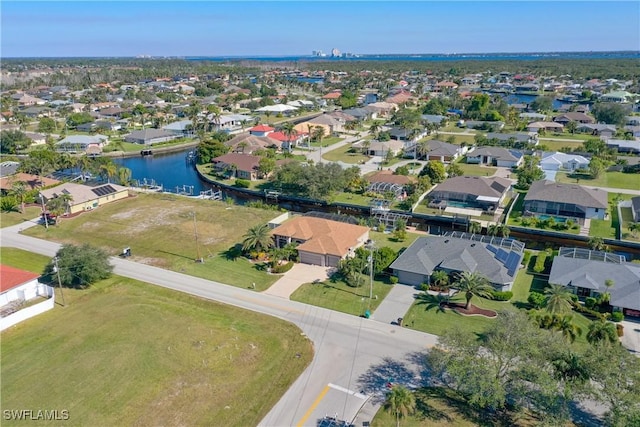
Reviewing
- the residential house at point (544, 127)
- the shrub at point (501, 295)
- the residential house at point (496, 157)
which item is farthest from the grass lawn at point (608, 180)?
the shrub at point (501, 295)

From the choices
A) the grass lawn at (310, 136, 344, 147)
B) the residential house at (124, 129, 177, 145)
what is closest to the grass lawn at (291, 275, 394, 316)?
A: the grass lawn at (310, 136, 344, 147)

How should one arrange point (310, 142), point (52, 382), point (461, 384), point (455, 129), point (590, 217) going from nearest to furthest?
1. point (461, 384)
2. point (52, 382)
3. point (590, 217)
4. point (310, 142)
5. point (455, 129)

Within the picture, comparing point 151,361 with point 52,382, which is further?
point 151,361

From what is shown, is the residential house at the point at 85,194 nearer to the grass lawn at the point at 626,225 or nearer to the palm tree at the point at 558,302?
the palm tree at the point at 558,302

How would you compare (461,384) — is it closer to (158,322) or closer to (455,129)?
(158,322)

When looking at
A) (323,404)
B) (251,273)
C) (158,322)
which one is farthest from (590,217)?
(158,322)

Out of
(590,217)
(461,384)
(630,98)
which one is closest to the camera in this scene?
(461,384)

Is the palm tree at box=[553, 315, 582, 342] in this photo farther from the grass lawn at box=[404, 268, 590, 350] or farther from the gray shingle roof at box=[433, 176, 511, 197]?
the gray shingle roof at box=[433, 176, 511, 197]
